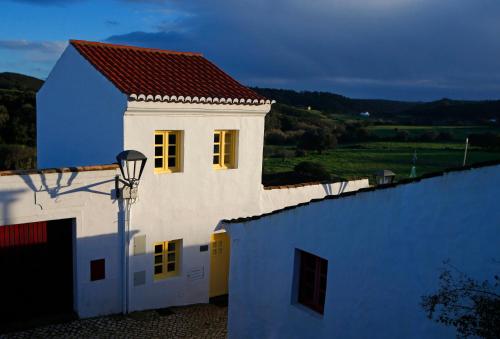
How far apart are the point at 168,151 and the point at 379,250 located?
6.87m

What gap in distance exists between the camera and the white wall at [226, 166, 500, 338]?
214 inches

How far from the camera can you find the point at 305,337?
7766mm

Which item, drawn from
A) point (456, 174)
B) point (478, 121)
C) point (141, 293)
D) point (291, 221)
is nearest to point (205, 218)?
point (141, 293)

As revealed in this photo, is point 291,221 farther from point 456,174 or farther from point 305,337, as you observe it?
point 456,174

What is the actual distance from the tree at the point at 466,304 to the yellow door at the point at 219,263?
7967 millimetres

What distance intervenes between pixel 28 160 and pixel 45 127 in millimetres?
15691

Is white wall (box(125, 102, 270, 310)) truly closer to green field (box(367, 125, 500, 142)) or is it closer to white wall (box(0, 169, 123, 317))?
white wall (box(0, 169, 123, 317))

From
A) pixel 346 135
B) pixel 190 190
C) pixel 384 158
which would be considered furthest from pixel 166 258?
pixel 346 135

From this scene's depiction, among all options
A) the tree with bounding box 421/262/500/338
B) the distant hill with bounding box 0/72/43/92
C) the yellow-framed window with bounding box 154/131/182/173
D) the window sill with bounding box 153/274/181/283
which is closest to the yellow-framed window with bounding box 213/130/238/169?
the yellow-framed window with bounding box 154/131/182/173

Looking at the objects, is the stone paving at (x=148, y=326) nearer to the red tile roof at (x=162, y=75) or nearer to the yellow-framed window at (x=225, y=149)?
the yellow-framed window at (x=225, y=149)

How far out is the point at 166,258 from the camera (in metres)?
12.4

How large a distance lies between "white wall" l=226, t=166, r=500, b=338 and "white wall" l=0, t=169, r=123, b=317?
A: 12.9ft

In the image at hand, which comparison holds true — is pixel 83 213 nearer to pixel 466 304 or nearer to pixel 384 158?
pixel 466 304

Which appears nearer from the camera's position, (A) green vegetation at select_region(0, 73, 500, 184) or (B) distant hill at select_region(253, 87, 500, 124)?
(A) green vegetation at select_region(0, 73, 500, 184)
